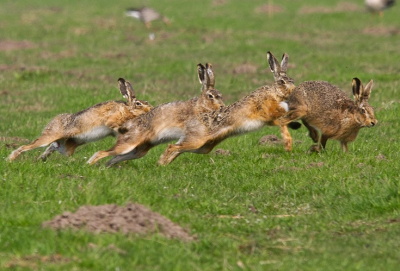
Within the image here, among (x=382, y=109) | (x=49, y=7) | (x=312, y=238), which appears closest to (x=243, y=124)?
(x=312, y=238)

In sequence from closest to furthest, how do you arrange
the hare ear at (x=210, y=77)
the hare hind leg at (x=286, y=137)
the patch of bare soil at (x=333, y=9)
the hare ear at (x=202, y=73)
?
1. the hare hind leg at (x=286, y=137)
2. the hare ear at (x=210, y=77)
3. the hare ear at (x=202, y=73)
4. the patch of bare soil at (x=333, y=9)

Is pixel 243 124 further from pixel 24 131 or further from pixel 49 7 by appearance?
pixel 49 7

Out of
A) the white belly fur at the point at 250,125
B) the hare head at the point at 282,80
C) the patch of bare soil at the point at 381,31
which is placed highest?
the hare head at the point at 282,80

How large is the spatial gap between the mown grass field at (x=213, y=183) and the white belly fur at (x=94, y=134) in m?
0.36

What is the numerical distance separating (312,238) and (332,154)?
11.1 ft

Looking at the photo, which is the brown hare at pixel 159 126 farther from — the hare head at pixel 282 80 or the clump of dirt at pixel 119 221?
the clump of dirt at pixel 119 221

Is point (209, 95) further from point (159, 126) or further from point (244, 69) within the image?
point (244, 69)

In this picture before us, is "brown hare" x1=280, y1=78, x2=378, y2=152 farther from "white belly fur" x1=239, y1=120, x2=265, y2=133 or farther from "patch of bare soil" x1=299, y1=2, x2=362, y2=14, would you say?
"patch of bare soil" x1=299, y1=2, x2=362, y2=14

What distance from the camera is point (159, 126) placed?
33.9ft

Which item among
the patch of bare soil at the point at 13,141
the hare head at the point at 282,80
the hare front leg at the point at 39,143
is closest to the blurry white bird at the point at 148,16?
the patch of bare soil at the point at 13,141

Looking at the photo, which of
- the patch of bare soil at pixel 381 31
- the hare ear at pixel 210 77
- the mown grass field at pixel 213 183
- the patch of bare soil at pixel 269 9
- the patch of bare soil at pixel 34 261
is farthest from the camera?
the patch of bare soil at pixel 269 9

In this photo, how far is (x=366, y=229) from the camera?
24.3ft

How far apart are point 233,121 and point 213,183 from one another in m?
1.40

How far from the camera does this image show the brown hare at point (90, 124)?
1075 centimetres
